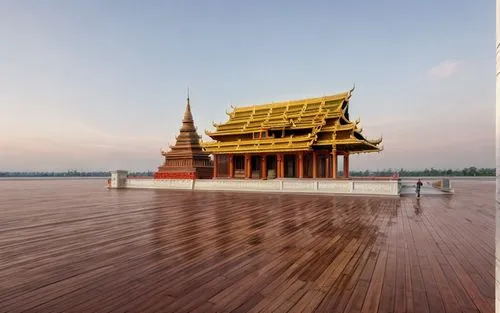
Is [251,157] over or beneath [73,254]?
over

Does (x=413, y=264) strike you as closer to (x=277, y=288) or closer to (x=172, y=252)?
(x=277, y=288)

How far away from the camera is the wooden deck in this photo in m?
3.25

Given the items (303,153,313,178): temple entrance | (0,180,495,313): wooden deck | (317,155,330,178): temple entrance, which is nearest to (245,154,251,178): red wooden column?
(303,153,313,178): temple entrance

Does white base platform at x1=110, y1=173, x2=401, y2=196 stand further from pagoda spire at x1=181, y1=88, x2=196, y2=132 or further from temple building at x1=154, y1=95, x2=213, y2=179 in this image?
pagoda spire at x1=181, y1=88, x2=196, y2=132

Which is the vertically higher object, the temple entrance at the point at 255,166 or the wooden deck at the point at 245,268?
the temple entrance at the point at 255,166

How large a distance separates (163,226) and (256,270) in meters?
4.61

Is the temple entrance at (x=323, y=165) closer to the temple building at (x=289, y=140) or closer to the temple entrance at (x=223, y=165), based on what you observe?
the temple building at (x=289, y=140)

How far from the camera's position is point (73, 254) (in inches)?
204

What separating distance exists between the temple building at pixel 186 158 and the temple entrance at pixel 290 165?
12.3m

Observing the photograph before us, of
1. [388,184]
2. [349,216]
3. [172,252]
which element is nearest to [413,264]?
[172,252]

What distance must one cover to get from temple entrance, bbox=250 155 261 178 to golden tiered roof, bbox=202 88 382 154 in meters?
2.30

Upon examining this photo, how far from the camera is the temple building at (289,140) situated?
25.1m

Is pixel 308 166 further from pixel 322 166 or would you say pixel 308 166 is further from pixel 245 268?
pixel 245 268

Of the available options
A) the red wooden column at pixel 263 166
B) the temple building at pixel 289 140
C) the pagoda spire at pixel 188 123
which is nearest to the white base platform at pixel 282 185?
the temple building at pixel 289 140
